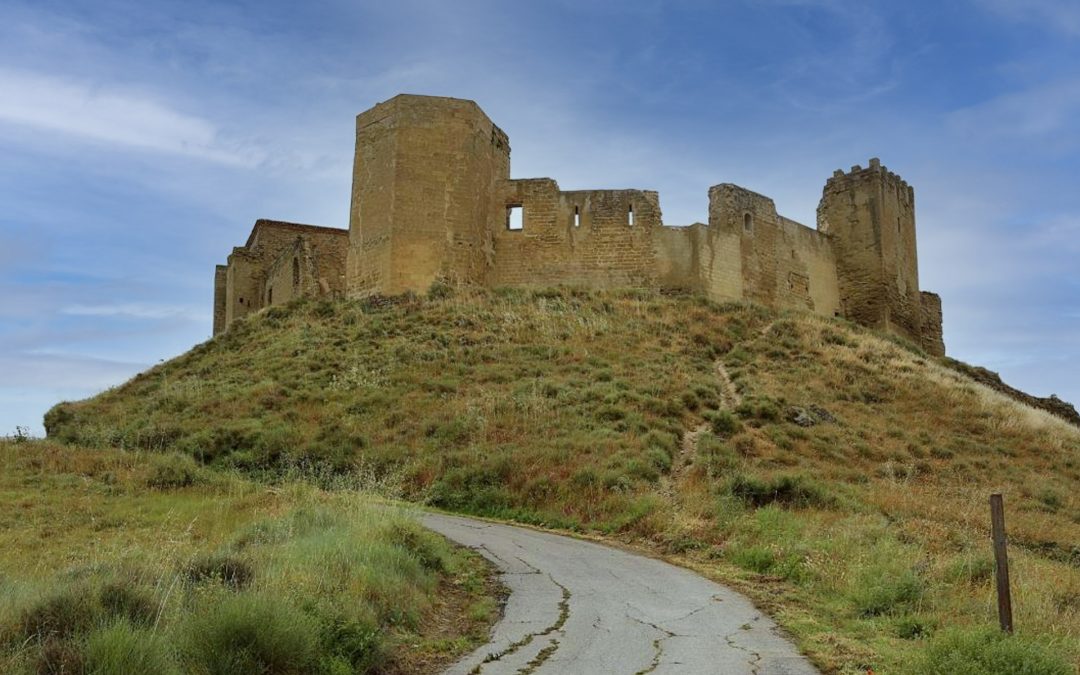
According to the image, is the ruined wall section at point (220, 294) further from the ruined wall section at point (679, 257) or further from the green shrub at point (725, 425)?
the green shrub at point (725, 425)

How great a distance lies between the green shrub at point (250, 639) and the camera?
5.62 m

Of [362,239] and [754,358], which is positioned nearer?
[754,358]

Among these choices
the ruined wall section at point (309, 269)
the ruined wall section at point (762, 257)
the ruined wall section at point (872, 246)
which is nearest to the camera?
the ruined wall section at point (762, 257)

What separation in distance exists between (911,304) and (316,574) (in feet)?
114

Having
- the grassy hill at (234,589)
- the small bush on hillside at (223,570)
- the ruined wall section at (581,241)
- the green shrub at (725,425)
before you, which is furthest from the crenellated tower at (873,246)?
the small bush on hillside at (223,570)

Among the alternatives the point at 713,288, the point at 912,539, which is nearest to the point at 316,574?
the point at 912,539

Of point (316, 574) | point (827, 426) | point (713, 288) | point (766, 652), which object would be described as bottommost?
point (766, 652)

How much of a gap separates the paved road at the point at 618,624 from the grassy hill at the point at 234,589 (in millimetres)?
448

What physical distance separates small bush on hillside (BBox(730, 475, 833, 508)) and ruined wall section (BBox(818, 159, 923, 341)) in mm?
23646

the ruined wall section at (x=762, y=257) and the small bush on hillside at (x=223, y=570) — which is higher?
the ruined wall section at (x=762, y=257)

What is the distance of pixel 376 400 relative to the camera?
21391 millimetres

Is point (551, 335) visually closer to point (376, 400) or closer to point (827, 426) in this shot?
point (376, 400)

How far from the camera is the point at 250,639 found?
18.9ft

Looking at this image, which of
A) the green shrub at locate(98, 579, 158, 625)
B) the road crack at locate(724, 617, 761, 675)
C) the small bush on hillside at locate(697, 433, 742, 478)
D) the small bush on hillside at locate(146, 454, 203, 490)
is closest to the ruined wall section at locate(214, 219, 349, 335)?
the small bush on hillside at locate(146, 454, 203, 490)
